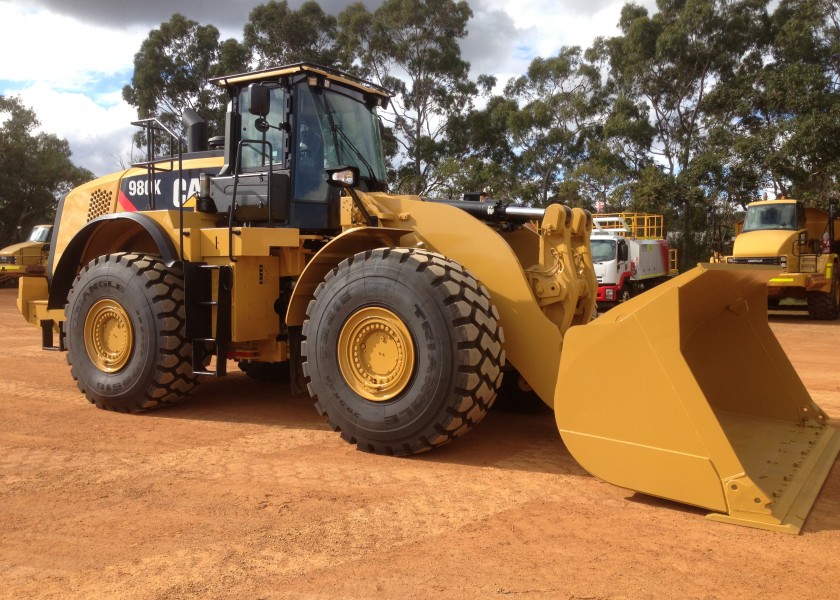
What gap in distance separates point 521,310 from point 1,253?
2597 cm

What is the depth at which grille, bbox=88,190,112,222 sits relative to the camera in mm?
7680

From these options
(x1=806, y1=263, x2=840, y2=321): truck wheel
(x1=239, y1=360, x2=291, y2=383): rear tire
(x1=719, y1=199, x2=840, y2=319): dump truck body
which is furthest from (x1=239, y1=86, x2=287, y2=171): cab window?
(x1=806, y1=263, x2=840, y2=321): truck wheel

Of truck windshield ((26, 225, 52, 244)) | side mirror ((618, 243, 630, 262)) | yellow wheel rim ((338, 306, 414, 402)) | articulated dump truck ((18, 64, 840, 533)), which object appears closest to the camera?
articulated dump truck ((18, 64, 840, 533))

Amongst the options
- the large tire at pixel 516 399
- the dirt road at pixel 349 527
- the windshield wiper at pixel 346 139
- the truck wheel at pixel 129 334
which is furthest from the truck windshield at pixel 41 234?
the large tire at pixel 516 399

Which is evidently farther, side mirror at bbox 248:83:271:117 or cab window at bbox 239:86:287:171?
cab window at bbox 239:86:287:171

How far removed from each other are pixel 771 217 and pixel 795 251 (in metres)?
1.27

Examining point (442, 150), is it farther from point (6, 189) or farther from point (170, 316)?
point (170, 316)

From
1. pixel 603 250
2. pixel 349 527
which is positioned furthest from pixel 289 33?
pixel 349 527

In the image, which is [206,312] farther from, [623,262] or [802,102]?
[802,102]

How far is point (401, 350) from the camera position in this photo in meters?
4.82

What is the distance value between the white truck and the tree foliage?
27748 mm

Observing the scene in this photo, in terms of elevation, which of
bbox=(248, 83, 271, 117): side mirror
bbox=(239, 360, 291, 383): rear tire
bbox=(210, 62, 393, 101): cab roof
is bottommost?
bbox=(239, 360, 291, 383): rear tire

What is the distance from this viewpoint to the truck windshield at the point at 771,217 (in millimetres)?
17891

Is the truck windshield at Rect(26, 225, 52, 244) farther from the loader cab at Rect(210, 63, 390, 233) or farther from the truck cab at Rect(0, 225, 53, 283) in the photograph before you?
the loader cab at Rect(210, 63, 390, 233)
